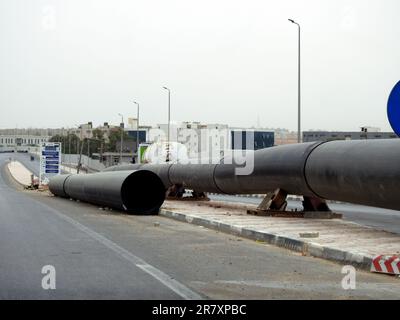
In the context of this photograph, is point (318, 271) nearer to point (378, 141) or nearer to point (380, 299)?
point (380, 299)

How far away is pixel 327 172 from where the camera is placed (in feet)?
48.3

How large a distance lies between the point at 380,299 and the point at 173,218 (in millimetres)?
12544

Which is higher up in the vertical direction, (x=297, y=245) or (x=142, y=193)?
(x=142, y=193)

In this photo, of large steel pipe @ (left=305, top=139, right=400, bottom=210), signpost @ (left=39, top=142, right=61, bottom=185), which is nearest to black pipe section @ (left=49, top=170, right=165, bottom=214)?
large steel pipe @ (left=305, top=139, right=400, bottom=210)

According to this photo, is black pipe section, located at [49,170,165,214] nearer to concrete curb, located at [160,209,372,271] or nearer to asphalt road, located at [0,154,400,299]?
concrete curb, located at [160,209,372,271]

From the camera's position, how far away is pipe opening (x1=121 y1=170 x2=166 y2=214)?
21.1 m

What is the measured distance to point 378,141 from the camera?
1364 centimetres

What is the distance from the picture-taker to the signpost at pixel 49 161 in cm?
5425

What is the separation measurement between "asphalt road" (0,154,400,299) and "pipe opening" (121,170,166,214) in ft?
20.9

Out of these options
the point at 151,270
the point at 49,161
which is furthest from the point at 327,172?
the point at 49,161

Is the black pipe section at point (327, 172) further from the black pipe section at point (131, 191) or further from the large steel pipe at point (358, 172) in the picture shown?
the black pipe section at point (131, 191)

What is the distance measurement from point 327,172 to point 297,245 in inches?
134

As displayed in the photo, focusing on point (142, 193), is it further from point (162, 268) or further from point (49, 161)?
point (49, 161)
